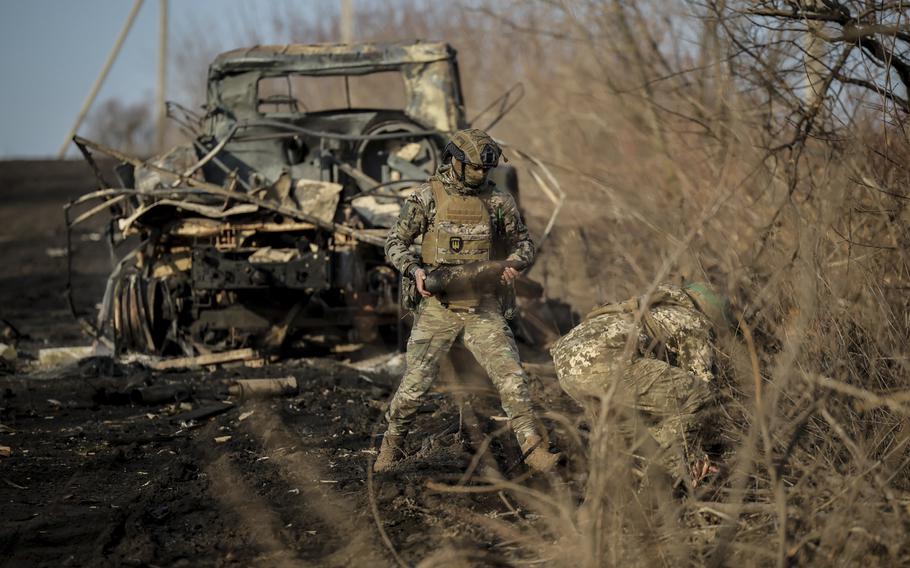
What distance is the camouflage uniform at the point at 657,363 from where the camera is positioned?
451 cm

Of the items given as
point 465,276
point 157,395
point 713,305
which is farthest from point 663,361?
point 157,395

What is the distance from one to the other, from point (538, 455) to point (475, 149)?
1.52 meters

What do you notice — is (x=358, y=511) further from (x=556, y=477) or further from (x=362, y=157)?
(x=362, y=157)

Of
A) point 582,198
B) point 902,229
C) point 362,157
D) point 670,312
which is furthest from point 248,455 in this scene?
point 582,198

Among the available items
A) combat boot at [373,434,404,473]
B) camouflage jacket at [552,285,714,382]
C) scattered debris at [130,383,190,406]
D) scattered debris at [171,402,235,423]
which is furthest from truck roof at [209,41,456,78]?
camouflage jacket at [552,285,714,382]

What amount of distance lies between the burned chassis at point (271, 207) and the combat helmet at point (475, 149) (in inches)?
107

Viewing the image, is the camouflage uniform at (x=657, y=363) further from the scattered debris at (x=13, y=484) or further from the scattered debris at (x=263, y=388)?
the scattered debris at (x=263, y=388)

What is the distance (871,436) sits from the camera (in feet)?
14.6

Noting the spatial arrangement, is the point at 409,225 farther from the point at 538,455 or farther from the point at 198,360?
the point at 198,360

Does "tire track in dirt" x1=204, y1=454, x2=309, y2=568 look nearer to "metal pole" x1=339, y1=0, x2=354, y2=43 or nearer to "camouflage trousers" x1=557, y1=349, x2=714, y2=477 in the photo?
"camouflage trousers" x1=557, y1=349, x2=714, y2=477

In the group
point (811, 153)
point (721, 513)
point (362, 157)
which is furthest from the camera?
point (362, 157)

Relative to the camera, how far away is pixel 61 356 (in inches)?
352

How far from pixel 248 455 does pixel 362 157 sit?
421cm

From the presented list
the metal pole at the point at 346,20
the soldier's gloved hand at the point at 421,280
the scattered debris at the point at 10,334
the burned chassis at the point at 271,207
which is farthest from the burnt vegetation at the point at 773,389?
the metal pole at the point at 346,20
